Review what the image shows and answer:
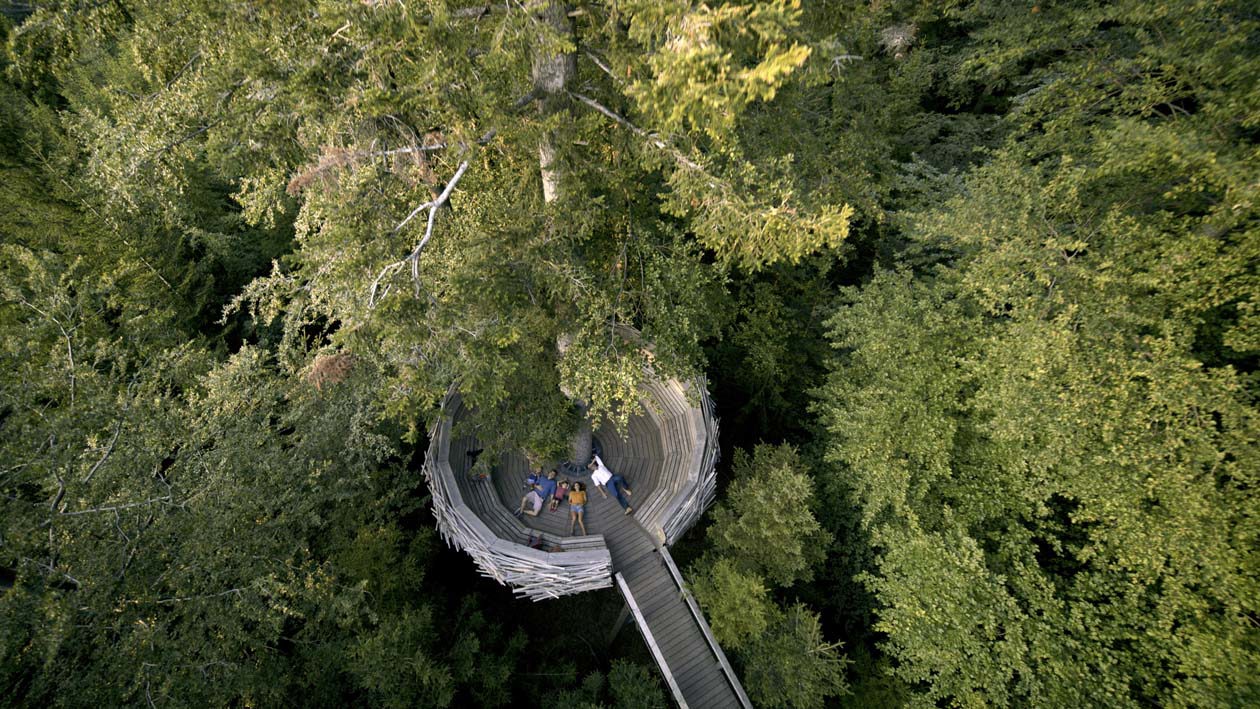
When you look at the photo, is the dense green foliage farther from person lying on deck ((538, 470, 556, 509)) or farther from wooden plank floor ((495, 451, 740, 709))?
person lying on deck ((538, 470, 556, 509))

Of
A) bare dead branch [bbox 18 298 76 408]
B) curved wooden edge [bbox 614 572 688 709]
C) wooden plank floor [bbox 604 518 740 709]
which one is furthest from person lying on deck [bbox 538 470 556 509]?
bare dead branch [bbox 18 298 76 408]

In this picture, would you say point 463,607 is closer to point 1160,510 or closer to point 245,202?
point 245,202

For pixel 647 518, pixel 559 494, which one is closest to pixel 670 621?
pixel 647 518

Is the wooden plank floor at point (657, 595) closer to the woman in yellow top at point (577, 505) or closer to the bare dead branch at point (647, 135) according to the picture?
the woman in yellow top at point (577, 505)

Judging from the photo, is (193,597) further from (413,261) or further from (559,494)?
(559,494)

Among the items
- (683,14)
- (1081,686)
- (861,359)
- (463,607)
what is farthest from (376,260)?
(1081,686)
